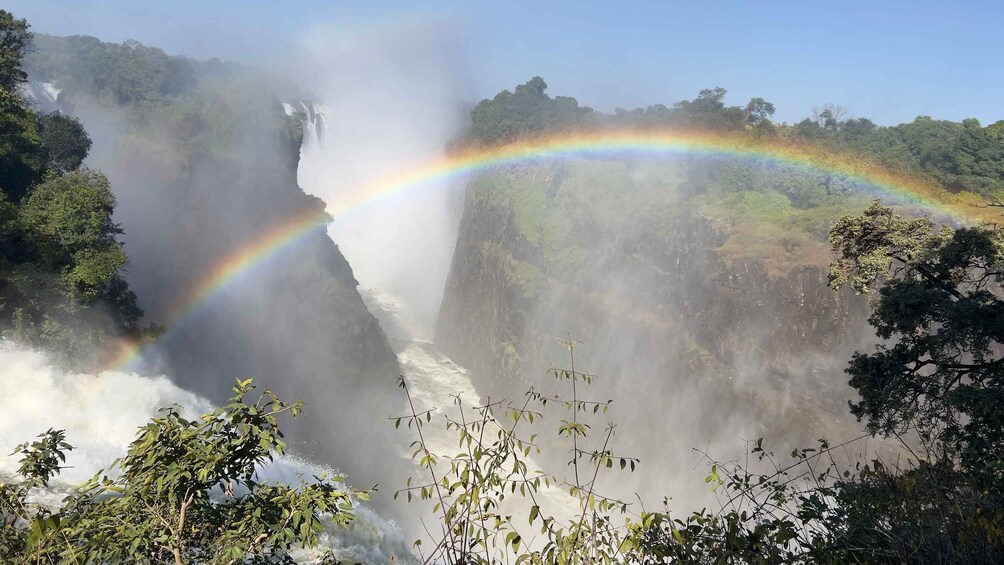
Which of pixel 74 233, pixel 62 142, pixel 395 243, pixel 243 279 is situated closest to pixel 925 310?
pixel 74 233

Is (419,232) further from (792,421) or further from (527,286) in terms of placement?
(792,421)

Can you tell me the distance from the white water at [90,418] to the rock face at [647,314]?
54.6 feet

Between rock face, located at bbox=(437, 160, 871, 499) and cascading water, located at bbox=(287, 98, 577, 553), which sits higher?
cascading water, located at bbox=(287, 98, 577, 553)

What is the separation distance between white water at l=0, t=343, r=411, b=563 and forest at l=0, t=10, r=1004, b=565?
561 millimetres

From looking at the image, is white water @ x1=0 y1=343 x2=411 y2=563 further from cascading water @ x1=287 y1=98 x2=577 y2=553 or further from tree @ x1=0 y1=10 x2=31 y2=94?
cascading water @ x1=287 y1=98 x2=577 y2=553

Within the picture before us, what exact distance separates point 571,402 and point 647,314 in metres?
29.1

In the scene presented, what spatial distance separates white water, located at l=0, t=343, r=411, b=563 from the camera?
13500 millimetres

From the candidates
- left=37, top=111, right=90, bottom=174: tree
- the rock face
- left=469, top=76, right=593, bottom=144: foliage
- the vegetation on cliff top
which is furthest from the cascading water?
left=37, top=111, right=90, bottom=174: tree

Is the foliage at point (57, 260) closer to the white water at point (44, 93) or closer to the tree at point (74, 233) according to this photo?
the tree at point (74, 233)

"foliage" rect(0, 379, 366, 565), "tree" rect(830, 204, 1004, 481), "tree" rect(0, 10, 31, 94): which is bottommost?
"foliage" rect(0, 379, 366, 565)

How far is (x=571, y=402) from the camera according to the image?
3697 mm

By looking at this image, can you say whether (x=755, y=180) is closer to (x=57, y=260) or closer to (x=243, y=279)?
(x=243, y=279)

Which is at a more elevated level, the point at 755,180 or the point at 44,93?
the point at 44,93

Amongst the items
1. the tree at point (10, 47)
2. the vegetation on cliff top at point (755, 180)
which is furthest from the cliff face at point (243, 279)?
the vegetation on cliff top at point (755, 180)
